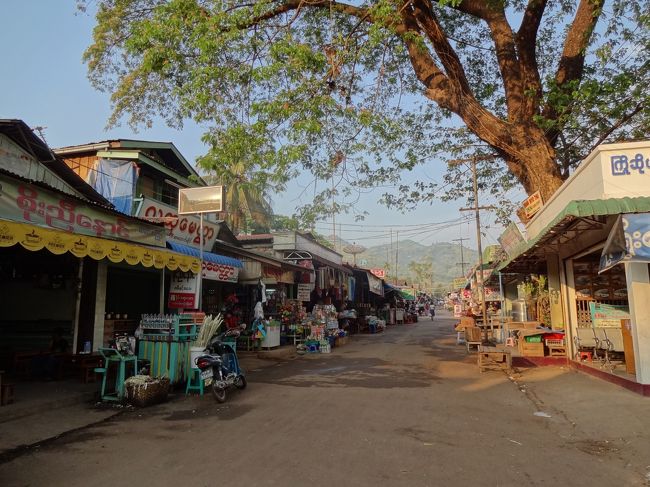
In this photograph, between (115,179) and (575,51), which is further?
(115,179)

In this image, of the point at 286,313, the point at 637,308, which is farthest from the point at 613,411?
the point at 286,313

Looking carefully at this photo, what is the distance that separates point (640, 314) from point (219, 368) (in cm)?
747

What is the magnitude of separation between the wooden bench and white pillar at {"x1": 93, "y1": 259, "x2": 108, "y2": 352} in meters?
9.35

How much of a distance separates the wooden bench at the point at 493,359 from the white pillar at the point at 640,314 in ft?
13.0

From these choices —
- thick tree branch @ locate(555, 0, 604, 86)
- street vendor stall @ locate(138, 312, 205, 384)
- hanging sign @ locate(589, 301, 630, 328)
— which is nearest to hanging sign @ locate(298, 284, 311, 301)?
street vendor stall @ locate(138, 312, 205, 384)

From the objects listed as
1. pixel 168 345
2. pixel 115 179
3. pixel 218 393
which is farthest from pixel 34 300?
pixel 218 393

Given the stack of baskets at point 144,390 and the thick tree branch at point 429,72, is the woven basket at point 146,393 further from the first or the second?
the thick tree branch at point 429,72

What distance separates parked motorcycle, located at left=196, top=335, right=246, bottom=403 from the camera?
7.85m

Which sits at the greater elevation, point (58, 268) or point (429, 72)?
point (429, 72)

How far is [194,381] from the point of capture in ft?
28.2

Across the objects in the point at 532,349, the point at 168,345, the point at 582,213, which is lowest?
the point at 532,349

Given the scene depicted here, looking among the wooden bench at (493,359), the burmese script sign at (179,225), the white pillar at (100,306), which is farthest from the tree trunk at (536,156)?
the white pillar at (100,306)

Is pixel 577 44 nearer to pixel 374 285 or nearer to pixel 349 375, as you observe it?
pixel 349 375

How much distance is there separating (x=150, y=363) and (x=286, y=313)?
9.44 metres
